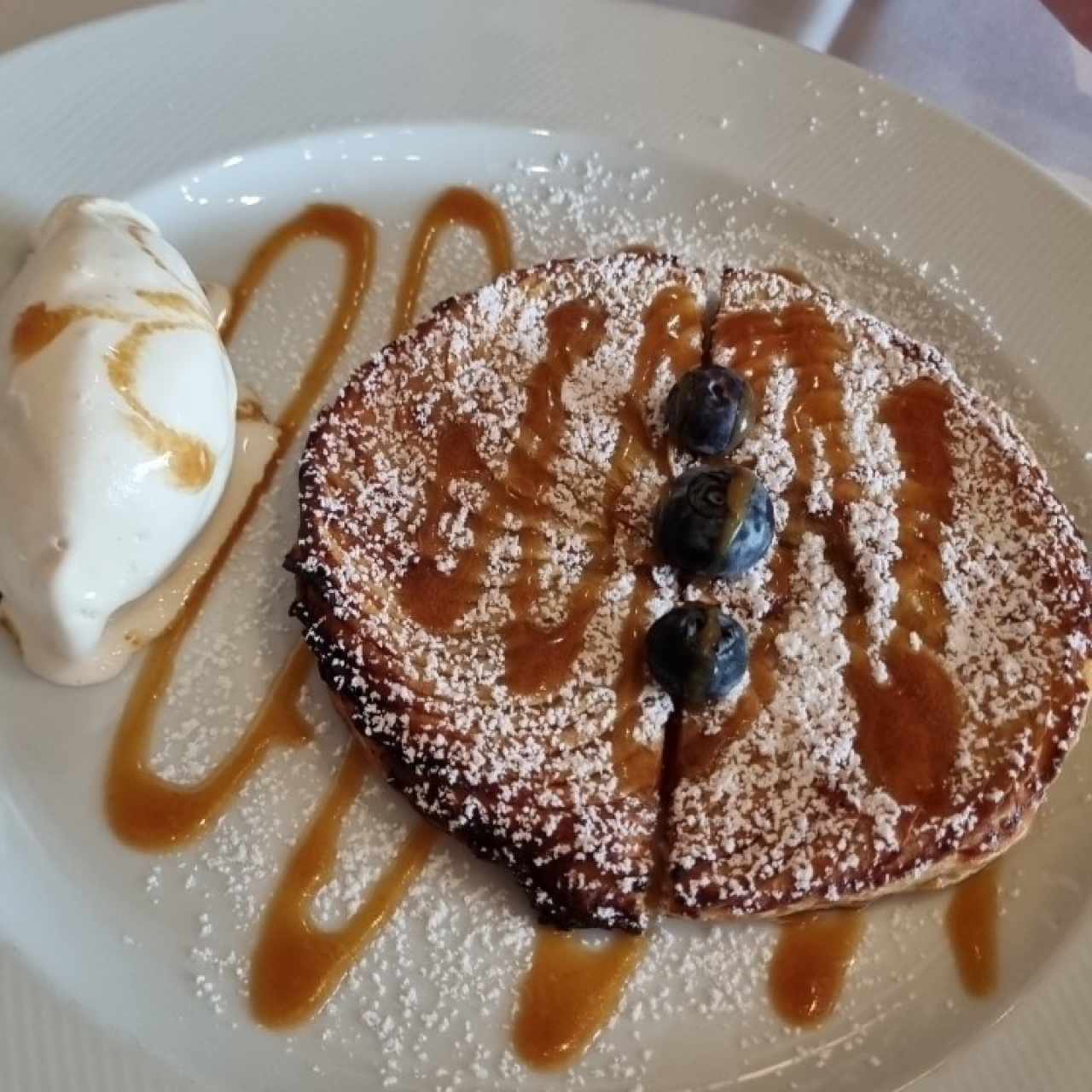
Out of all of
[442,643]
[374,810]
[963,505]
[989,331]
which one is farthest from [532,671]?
[989,331]

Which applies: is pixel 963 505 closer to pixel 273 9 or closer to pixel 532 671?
pixel 532 671

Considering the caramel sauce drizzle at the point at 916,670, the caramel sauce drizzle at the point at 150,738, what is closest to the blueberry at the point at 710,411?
the caramel sauce drizzle at the point at 916,670

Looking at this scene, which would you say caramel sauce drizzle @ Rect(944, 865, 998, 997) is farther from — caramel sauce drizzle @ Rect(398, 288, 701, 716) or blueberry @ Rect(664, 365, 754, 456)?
blueberry @ Rect(664, 365, 754, 456)

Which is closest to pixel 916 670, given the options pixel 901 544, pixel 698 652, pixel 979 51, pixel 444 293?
pixel 901 544

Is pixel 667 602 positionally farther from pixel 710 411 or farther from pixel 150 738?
pixel 150 738

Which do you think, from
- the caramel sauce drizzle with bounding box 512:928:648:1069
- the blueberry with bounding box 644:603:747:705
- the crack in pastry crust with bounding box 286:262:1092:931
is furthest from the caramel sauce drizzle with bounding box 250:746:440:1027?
the blueberry with bounding box 644:603:747:705
